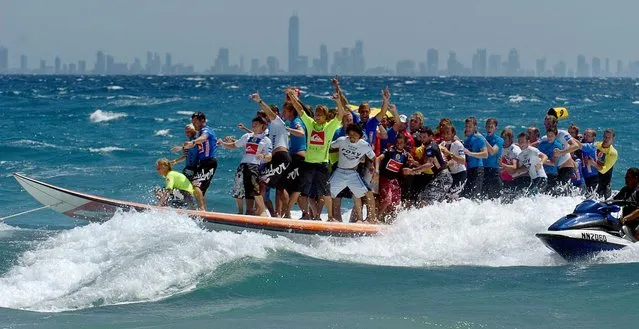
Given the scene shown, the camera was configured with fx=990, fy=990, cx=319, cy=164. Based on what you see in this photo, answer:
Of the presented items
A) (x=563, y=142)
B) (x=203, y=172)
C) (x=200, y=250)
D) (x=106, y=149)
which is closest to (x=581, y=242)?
(x=563, y=142)

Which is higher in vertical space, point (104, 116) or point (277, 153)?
point (277, 153)

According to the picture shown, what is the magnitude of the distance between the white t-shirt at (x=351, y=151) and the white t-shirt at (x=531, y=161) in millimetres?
2741

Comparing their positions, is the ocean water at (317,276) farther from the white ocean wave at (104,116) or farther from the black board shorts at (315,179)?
the white ocean wave at (104,116)

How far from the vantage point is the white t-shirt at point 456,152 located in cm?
1258

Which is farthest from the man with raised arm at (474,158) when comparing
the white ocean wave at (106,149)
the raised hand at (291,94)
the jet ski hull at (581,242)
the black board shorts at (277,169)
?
the white ocean wave at (106,149)

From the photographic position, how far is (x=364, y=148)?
11664 mm

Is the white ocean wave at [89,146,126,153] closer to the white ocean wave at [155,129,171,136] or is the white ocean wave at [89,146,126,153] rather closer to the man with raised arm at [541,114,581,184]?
the white ocean wave at [155,129,171,136]

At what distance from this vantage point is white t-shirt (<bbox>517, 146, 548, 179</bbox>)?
527 inches

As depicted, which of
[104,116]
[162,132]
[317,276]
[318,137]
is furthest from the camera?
[104,116]

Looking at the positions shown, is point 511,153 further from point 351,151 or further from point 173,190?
point 173,190

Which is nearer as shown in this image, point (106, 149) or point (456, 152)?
point (456, 152)

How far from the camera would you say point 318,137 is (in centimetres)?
1169

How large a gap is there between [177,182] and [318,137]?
1.85 meters

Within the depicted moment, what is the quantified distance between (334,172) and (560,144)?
3654 mm
